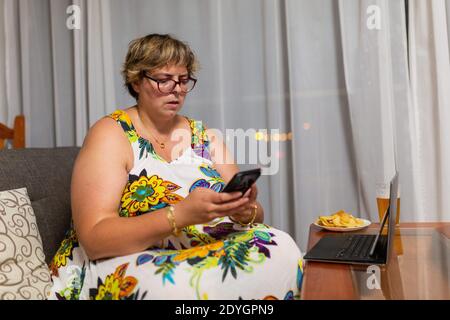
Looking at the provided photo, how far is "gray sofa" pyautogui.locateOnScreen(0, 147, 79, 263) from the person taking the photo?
127cm

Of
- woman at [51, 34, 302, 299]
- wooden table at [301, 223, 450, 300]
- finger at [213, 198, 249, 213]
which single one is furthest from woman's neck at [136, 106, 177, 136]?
wooden table at [301, 223, 450, 300]

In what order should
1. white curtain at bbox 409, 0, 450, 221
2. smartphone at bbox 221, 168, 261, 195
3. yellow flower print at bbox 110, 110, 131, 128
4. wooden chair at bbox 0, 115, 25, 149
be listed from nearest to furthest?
smartphone at bbox 221, 168, 261, 195 → yellow flower print at bbox 110, 110, 131, 128 → white curtain at bbox 409, 0, 450, 221 → wooden chair at bbox 0, 115, 25, 149

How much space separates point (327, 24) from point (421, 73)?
0.47 metres

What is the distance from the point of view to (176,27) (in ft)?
7.13

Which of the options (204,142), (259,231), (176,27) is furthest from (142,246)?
(176,27)

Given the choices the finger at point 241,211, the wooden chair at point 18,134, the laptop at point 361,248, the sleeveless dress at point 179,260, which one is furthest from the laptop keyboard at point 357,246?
the wooden chair at point 18,134

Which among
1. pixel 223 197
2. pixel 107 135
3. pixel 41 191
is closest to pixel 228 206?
pixel 223 197

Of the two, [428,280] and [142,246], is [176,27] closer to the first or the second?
[142,246]

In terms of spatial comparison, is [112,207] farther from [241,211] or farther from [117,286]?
[241,211]

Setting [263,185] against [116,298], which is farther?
[263,185]

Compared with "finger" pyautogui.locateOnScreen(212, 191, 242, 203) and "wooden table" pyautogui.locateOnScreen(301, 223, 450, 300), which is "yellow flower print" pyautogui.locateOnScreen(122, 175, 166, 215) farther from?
"wooden table" pyautogui.locateOnScreen(301, 223, 450, 300)

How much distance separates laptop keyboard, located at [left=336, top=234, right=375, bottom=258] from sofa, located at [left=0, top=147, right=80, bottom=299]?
28.3 inches

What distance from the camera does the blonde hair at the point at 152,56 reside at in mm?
1259

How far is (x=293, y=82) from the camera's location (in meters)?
2.04
